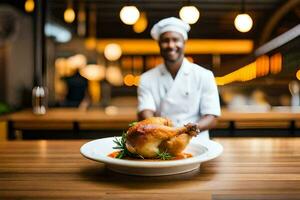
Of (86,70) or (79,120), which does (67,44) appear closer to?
(86,70)

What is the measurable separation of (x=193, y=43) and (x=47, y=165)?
10.0 meters

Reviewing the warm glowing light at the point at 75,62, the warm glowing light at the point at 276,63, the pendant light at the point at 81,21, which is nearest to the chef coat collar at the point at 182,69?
the pendant light at the point at 81,21

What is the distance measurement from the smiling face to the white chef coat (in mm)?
128

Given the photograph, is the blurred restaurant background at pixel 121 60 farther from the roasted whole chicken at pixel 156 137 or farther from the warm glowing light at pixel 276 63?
the roasted whole chicken at pixel 156 137

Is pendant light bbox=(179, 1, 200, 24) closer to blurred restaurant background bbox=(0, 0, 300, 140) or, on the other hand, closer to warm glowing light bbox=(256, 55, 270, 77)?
blurred restaurant background bbox=(0, 0, 300, 140)

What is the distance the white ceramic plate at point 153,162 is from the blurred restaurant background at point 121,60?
292 cm

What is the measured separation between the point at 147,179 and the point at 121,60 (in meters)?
10.3

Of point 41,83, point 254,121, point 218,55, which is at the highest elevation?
point 218,55

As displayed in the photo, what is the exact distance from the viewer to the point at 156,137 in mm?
1266

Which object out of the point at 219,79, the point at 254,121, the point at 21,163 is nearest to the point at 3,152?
the point at 21,163

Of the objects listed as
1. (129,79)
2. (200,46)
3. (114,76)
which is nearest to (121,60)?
(129,79)

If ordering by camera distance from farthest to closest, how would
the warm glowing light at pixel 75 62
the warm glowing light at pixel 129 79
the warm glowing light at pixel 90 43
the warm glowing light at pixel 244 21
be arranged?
the warm glowing light at pixel 129 79, the warm glowing light at pixel 90 43, the warm glowing light at pixel 75 62, the warm glowing light at pixel 244 21

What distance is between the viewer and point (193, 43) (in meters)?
11.2

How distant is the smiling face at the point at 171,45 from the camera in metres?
2.36
